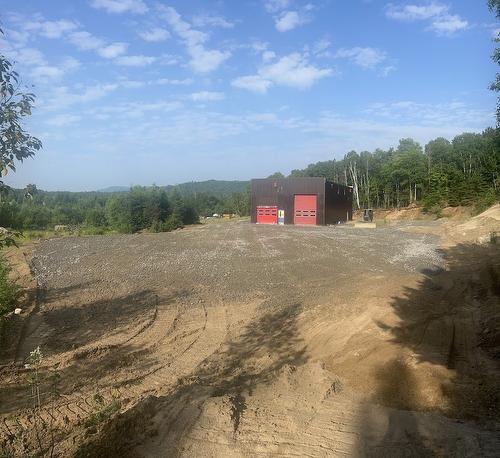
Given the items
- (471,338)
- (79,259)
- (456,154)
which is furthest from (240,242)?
(456,154)

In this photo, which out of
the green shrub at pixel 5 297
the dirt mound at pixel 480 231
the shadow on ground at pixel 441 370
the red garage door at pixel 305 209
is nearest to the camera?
the shadow on ground at pixel 441 370

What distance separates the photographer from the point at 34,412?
575cm

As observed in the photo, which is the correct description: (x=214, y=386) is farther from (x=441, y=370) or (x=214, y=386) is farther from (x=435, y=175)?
(x=435, y=175)

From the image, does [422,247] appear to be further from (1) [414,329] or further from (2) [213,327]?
(2) [213,327]

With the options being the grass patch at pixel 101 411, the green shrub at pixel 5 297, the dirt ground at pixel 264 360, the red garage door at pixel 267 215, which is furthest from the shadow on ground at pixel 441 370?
the red garage door at pixel 267 215

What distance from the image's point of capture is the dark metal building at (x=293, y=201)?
41.6m

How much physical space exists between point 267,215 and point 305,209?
158 inches

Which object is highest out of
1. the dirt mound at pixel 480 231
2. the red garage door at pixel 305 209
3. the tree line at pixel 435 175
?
the tree line at pixel 435 175

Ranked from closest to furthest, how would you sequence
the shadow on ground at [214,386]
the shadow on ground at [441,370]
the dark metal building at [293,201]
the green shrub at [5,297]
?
1. the shadow on ground at [214,386]
2. the shadow on ground at [441,370]
3. the green shrub at [5,297]
4. the dark metal building at [293,201]

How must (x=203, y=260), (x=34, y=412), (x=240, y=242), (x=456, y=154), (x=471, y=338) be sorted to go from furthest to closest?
1. (x=456, y=154)
2. (x=240, y=242)
3. (x=203, y=260)
4. (x=471, y=338)
5. (x=34, y=412)

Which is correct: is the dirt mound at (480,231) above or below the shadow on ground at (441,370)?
above

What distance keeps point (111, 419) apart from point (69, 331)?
522 cm

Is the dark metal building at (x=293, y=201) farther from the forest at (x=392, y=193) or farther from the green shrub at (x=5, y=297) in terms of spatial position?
the green shrub at (x=5, y=297)

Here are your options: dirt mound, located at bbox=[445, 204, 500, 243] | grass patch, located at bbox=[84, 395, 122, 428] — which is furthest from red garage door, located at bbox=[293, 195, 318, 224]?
grass patch, located at bbox=[84, 395, 122, 428]
